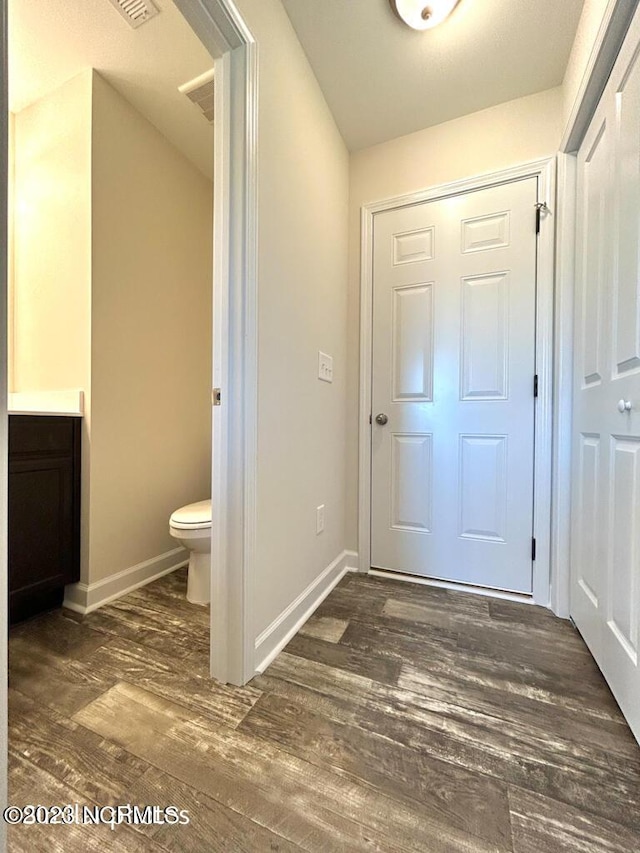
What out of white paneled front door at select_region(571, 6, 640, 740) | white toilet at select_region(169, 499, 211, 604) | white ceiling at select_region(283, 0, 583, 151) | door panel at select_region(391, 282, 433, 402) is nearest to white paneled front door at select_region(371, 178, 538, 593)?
door panel at select_region(391, 282, 433, 402)

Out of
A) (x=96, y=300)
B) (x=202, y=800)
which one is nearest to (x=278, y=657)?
(x=202, y=800)

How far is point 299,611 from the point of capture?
1482mm

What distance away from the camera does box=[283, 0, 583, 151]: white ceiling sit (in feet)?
4.43

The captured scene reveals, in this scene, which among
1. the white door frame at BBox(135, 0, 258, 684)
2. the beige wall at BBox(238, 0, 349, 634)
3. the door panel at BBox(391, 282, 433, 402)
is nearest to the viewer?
the white door frame at BBox(135, 0, 258, 684)

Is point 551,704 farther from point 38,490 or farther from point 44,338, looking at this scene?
point 44,338

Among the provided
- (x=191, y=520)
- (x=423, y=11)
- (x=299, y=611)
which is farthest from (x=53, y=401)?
(x=423, y=11)

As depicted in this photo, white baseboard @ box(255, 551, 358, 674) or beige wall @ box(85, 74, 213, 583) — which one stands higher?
beige wall @ box(85, 74, 213, 583)

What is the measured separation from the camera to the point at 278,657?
49.9 inches

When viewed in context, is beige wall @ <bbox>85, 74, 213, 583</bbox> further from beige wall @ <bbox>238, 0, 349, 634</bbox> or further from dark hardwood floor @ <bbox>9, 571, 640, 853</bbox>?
beige wall @ <bbox>238, 0, 349, 634</bbox>

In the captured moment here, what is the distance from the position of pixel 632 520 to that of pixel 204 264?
8.12 feet

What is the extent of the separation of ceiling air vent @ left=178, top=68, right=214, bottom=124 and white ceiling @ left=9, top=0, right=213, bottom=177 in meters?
0.02

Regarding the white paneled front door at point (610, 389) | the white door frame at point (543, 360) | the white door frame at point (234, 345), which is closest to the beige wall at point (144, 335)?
the white door frame at point (234, 345)

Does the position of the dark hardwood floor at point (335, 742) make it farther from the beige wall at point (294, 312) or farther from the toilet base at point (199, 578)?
the beige wall at point (294, 312)

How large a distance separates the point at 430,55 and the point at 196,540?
2335mm
